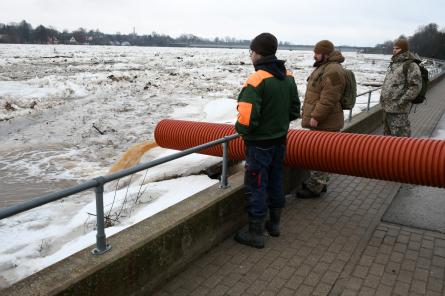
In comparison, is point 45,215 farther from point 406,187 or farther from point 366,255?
point 406,187

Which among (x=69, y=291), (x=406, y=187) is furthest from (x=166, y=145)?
(x=69, y=291)

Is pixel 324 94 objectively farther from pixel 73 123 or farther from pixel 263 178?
pixel 73 123

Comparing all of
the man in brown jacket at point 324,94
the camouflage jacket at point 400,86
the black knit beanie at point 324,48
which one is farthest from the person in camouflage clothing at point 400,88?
the black knit beanie at point 324,48

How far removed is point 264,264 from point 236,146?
1.91 m

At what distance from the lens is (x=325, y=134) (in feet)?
15.9

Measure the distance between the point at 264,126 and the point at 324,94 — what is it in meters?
1.45

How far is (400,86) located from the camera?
6.12 metres

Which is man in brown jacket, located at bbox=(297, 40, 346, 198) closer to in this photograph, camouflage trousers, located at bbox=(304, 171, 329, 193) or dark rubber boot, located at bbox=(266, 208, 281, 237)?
camouflage trousers, located at bbox=(304, 171, 329, 193)

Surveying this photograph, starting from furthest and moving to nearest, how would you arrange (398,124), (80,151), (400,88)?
(80,151) → (398,124) → (400,88)

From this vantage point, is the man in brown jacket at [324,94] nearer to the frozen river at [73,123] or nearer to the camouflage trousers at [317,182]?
the camouflage trousers at [317,182]

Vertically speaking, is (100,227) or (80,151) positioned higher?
(100,227)

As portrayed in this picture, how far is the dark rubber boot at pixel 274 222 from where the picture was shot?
4294 millimetres

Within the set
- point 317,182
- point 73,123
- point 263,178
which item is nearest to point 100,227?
point 263,178

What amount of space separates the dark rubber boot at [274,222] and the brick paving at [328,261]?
70 mm
